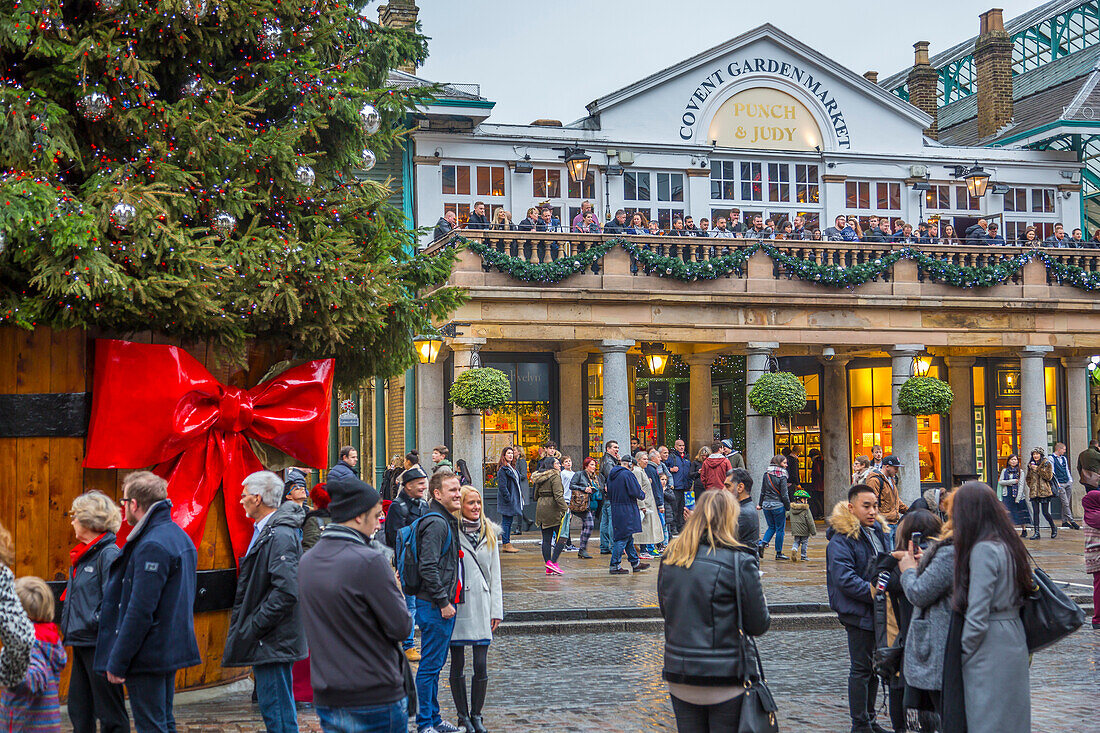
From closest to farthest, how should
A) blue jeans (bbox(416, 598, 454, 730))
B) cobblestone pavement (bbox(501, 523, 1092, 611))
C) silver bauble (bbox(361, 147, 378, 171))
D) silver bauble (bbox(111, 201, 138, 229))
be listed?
blue jeans (bbox(416, 598, 454, 730)) < silver bauble (bbox(111, 201, 138, 229)) < silver bauble (bbox(361, 147, 378, 171)) < cobblestone pavement (bbox(501, 523, 1092, 611))

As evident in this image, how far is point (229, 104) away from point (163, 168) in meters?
0.78

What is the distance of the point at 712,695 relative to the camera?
17.7ft

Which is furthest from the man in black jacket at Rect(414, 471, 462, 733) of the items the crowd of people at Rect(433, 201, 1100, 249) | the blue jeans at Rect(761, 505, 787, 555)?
the crowd of people at Rect(433, 201, 1100, 249)

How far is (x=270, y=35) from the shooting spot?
9.29 m

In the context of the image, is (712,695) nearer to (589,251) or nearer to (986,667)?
(986,667)

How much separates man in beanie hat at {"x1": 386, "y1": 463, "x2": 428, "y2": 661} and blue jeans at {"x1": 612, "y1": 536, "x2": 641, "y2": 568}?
3939 millimetres

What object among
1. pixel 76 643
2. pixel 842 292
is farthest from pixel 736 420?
pixel 76 643

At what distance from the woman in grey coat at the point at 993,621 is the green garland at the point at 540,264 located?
17128mm

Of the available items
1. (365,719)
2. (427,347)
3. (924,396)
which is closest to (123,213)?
(365,719)

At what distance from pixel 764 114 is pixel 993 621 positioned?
24.5 metres

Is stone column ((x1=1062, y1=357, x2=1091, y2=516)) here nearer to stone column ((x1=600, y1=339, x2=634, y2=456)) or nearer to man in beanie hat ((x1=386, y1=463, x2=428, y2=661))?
stone column ((x1=600, y1=339, x2=634, y2=456))

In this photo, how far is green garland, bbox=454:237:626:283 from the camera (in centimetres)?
2241

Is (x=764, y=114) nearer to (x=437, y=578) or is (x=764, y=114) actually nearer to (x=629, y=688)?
(x=629, y=688)

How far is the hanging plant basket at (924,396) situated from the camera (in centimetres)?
2361
